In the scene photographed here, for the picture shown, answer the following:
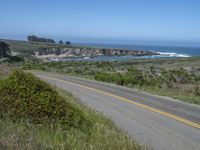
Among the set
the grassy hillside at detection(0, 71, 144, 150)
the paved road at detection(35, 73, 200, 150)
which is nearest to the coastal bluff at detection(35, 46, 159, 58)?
the paved road at detection(35, 73, 200, 150)

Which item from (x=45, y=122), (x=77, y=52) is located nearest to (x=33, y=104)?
(x=45, y=122)

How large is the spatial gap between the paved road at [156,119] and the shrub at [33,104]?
6.06ft

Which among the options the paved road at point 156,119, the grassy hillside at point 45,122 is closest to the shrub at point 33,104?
the grassy hillside at point 45,122

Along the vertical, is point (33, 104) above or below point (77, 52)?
above

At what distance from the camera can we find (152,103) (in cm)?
2002

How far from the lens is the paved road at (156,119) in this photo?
11.0 meters

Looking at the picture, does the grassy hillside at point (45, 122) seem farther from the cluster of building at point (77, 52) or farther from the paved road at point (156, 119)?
the cluster of building at point (77, 52)

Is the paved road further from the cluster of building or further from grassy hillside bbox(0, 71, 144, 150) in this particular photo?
the cluster of building

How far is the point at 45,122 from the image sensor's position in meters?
9.99

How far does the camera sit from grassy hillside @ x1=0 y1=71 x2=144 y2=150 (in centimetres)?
798

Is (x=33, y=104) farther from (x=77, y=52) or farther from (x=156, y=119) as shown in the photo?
(x=77, y=52)

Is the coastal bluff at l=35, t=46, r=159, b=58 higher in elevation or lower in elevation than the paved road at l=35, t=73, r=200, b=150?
lower

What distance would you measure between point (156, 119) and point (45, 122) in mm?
5787

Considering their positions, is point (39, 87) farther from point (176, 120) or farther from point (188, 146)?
point (176, 120)
